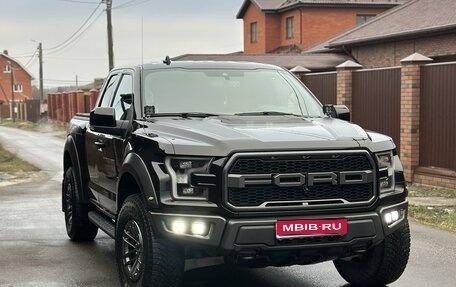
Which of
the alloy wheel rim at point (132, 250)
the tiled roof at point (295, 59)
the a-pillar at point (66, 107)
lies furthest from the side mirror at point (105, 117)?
the a-pillar at point (66, 107)

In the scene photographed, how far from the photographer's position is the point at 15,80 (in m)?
97.5

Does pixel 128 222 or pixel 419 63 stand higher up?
pixel 419 63

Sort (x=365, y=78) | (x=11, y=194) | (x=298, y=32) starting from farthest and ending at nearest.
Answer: (x=298, y=32)
(x=365, y=78)
(x=11, y=194)

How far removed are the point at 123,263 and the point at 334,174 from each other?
1800 mm

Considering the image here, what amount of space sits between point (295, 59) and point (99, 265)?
20269mm

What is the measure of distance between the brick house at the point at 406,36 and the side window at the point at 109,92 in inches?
534

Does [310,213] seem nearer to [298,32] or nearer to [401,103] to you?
[401,103]

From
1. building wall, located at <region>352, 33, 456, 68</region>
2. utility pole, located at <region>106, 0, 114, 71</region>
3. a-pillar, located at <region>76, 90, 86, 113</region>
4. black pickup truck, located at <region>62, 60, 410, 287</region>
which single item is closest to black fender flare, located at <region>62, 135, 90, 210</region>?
black pickup truck, located at <region>62, 60, 410, 287</region>

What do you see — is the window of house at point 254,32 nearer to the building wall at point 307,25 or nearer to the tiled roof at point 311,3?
the building wall at point 307,25

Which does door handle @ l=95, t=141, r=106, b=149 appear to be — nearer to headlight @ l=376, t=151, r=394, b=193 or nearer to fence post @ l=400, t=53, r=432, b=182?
headlight @ l=376, t=151, r=394, b=193

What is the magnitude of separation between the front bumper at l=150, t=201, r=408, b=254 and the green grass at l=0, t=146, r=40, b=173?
13554mm

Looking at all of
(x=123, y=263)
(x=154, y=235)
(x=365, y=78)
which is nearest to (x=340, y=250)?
(x=154, y=235)

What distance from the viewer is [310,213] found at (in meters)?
4.62

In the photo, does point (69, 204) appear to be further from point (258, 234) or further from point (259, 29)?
point (259, 29)
